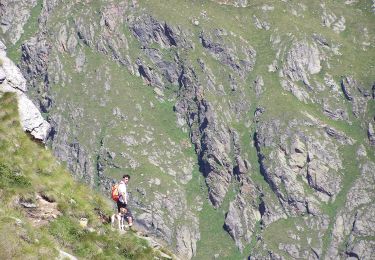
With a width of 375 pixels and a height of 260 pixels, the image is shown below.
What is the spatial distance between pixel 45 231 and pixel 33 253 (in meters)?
3.42

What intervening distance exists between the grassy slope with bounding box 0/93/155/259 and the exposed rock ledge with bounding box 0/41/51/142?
3.95 feet

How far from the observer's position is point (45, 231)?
29.6 metres

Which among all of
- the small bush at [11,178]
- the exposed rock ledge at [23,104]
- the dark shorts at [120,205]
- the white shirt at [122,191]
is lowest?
the dark shorts at [120,205]

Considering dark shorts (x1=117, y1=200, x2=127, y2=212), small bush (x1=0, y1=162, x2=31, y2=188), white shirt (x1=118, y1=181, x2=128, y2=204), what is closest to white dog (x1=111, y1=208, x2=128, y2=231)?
dark shorts (x1=117, y1=200, x2=127, y2=212)

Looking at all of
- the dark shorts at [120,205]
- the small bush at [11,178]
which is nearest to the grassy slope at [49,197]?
the small bush at [11,178]

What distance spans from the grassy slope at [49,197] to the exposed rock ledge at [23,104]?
1.20 m

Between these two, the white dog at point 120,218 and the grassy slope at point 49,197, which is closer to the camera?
the grassy slope at point 49,197

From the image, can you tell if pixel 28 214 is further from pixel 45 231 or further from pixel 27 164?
pixel 27 164

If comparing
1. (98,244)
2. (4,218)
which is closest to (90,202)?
(98,244)

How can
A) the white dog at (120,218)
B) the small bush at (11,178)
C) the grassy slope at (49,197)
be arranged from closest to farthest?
the grassy slope at (49,197) → the small bush at (11,178) → the white dog at (120,218)

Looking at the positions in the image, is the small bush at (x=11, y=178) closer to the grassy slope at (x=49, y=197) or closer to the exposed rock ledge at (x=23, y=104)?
the grassy slope at (x=49, y=197)

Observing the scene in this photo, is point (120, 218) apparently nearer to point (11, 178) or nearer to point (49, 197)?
point (49, 197)

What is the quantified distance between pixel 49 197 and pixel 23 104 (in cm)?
801

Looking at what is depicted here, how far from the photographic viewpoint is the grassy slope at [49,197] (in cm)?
2738
